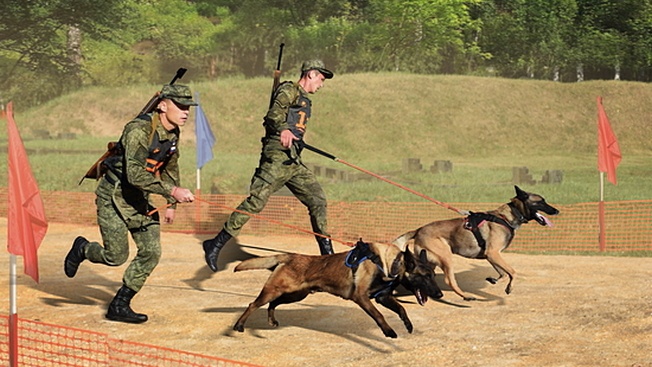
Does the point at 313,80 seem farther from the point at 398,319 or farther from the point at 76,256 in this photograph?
the point at 76,256

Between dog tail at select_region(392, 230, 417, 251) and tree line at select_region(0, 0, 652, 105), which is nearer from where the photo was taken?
dog tail at select_region(392, 230, 417, 251)

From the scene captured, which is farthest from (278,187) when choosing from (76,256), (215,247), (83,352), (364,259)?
(83,352)

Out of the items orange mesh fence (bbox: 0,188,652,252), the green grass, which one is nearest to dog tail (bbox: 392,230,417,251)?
orange mesh fence (bbox: 0,188,652,252)

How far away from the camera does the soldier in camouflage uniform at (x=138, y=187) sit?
31.2 feet

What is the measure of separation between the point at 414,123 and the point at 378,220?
26.1 metres

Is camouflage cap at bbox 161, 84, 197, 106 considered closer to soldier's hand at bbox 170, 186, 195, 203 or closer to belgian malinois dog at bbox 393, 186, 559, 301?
soldier's hand at bbox 170, 186, 195, 203

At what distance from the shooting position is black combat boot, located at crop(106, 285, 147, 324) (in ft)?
32.9

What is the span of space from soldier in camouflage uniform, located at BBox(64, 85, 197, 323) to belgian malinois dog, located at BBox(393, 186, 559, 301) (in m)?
3.09

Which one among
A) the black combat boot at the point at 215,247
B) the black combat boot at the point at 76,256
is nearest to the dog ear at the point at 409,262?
the black combat boot at the point at 215,247

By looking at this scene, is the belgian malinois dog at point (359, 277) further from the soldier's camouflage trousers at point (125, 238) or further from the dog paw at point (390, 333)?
the soldier's camouflage trousers at point (125, 238)

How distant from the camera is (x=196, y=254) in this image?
49.3 ft

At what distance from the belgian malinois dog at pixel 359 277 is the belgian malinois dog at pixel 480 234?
237 centimetres

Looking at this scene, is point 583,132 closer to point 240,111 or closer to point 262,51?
point 240,111

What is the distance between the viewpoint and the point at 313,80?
39.1 feet
